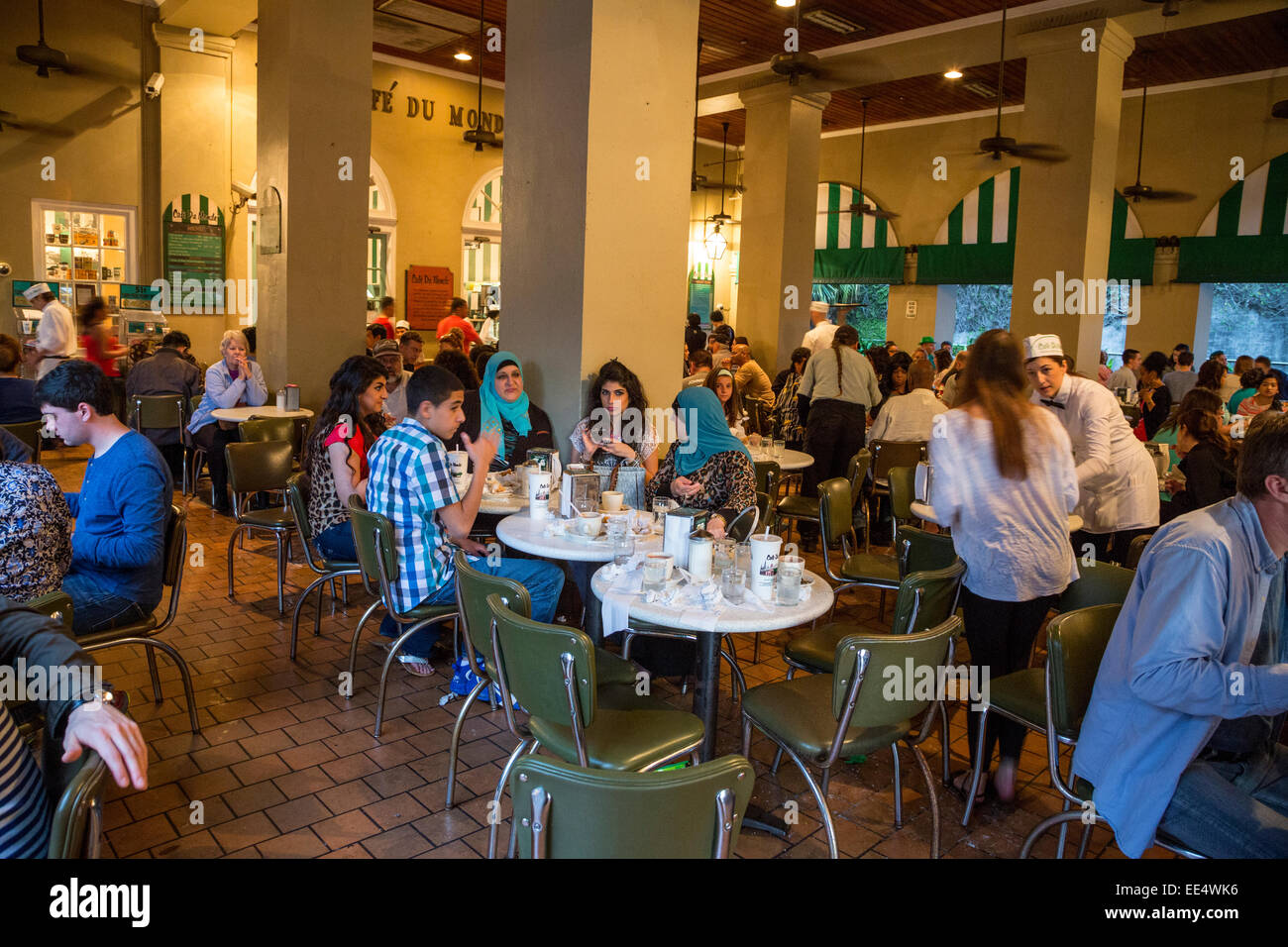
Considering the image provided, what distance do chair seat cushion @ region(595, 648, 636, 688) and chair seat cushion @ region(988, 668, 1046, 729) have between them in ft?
3.97

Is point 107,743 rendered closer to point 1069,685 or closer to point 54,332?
point 1069,685

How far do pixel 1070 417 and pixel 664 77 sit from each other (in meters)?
2.83

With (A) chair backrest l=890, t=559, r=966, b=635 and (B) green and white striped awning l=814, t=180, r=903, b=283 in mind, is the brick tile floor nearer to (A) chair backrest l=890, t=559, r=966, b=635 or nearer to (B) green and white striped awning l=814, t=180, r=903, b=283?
(A) chair backrest l=890, t=559, r=966, b=635

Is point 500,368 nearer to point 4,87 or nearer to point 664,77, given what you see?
point 664,77

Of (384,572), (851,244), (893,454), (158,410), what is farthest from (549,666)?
(851,244)

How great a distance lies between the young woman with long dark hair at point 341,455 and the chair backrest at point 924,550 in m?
2.59

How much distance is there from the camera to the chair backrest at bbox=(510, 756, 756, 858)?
65.9 inches

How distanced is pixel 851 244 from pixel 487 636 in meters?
15.0

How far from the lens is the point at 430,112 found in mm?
12984

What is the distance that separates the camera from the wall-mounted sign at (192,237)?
10.8 meters

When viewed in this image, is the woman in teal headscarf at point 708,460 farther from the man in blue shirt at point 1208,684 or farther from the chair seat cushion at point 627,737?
the man in blue shirt at point 1208,684

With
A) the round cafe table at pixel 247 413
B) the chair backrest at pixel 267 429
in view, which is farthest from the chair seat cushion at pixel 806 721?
the round cafe table at pixel 247 413
